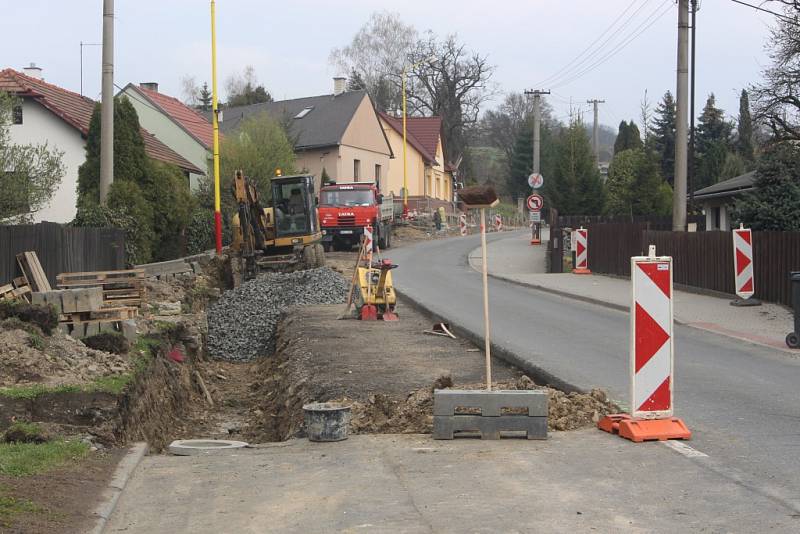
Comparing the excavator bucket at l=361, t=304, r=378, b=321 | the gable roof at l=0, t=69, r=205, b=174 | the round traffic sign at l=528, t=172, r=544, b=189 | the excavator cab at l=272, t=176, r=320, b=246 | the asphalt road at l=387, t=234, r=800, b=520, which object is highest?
the gable roof at l=0, t=69, r=205, b=174

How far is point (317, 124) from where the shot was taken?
2244 inches

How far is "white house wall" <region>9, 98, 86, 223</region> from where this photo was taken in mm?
32469

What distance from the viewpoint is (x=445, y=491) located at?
19.8 feet

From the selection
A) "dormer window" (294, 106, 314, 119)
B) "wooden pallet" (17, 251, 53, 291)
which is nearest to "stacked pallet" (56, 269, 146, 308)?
"wooden pallet" (17, 251, 53, 291)

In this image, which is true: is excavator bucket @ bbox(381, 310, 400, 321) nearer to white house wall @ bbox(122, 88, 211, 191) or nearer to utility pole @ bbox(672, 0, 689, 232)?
utility pole @ bbox(672, 0, 689, 232)

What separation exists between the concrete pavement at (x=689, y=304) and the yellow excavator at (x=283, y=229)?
6.17 metres

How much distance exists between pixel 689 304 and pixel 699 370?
9.05 m

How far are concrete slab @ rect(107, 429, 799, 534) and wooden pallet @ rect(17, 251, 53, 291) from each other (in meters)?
8.42

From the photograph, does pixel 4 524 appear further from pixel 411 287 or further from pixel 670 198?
pixel 670 198

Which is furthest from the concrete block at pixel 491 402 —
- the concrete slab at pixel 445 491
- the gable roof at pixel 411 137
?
the gable roof at pixel 411 137

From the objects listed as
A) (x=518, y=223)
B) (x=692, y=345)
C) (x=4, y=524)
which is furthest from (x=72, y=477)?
(x=518, y=223)

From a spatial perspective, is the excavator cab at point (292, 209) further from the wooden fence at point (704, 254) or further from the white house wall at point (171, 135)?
the white house wall at point (171, 135)

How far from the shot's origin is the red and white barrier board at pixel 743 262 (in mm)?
19078

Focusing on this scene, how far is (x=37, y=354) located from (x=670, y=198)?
4717 centimetres
